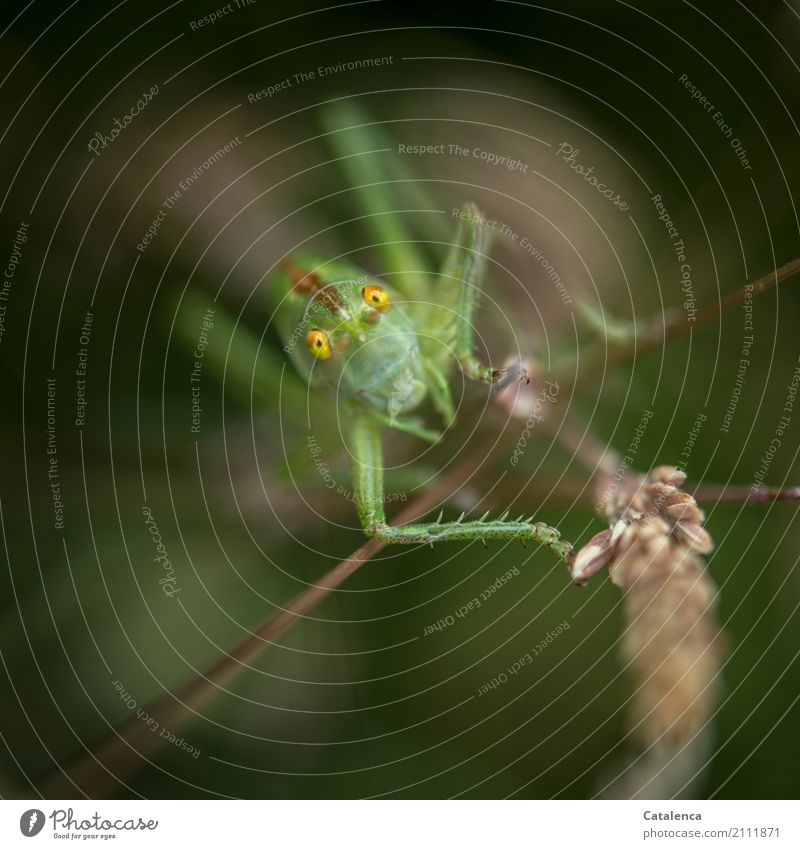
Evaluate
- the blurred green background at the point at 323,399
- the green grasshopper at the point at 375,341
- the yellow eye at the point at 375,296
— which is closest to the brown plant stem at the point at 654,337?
the blurred green background at the point at 323,399

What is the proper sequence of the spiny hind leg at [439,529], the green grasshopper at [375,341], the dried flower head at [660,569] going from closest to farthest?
the dried flower head at [660,569] → the spiny hind leg at [439,529] → the green grasshopper at [375,341]

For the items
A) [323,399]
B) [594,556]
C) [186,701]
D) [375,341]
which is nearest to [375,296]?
[375,341]

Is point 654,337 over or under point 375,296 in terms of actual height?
under

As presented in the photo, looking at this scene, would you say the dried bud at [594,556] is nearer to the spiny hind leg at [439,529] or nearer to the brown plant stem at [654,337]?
the spiny hind leg at [439,529]

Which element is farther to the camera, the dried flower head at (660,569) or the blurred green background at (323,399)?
the blurred green background at (323,399)

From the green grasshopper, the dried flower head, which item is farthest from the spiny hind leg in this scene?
the dried flower head

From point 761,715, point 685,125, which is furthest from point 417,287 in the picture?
point 761,715

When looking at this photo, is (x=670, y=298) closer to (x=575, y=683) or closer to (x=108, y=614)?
(x=575, y=683)
